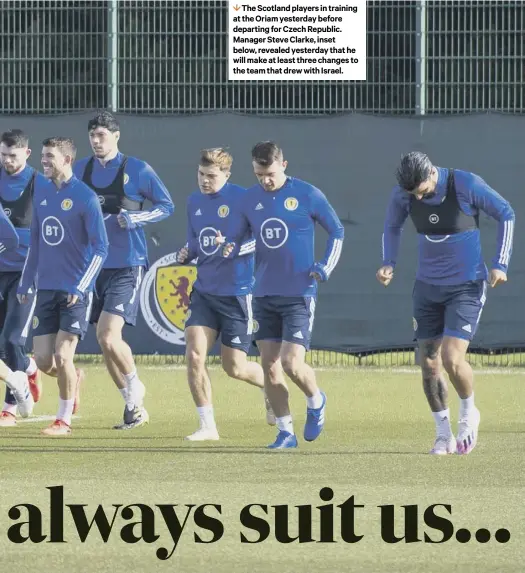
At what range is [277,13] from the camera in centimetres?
2066

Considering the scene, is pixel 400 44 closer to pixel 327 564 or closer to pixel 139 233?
pixel 139 233

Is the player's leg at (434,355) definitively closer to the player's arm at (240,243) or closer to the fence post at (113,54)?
the player's arm at (240,243)

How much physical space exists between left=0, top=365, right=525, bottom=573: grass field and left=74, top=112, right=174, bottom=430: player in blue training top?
47 cm

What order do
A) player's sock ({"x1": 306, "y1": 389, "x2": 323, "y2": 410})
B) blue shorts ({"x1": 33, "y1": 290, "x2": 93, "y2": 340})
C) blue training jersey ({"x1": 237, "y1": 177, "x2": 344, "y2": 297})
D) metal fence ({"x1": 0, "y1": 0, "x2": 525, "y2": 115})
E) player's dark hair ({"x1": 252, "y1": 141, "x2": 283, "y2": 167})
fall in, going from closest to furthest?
player's dark hair ({"x1": 252, "y1": 141, "x2": 283, "y2": 167}), blue training jersey ({"x1": 237, "y1": 177, "x2": 344, "y2": 297}), player's sock ({"x1": 306, "y1": 389, "x2": 323, "y2": 410}), blue shorts ({"x1": 33, "y1": 290, "x2": 93, "y2": 340}), metal fence ({"x1": 0, "y1": 0, "x2": 525, "y2": 115})

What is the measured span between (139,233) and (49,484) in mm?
3728

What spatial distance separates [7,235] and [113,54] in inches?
279

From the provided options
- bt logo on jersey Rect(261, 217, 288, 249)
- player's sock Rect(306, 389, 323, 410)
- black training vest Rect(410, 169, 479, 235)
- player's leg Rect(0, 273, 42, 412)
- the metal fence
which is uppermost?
the metal fence

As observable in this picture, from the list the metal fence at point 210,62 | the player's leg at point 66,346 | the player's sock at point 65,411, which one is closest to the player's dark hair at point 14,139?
the player's leg at point 66,346

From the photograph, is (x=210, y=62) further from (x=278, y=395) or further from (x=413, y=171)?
(x=413, y=171)

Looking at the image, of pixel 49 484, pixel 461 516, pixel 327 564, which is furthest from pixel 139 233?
pixel 327 564

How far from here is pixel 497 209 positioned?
11438 mm

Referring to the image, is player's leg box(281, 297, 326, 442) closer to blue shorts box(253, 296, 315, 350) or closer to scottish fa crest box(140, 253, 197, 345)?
blue shorts box(253, 296, 315, 350)

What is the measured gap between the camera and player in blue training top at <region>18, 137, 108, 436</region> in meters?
12.7

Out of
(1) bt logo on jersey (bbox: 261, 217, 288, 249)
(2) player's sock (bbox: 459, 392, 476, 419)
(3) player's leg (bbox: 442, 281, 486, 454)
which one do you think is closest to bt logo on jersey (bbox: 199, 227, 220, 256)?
(1) bt logo on jersey (bbox: 261, 217, 288, 249)
